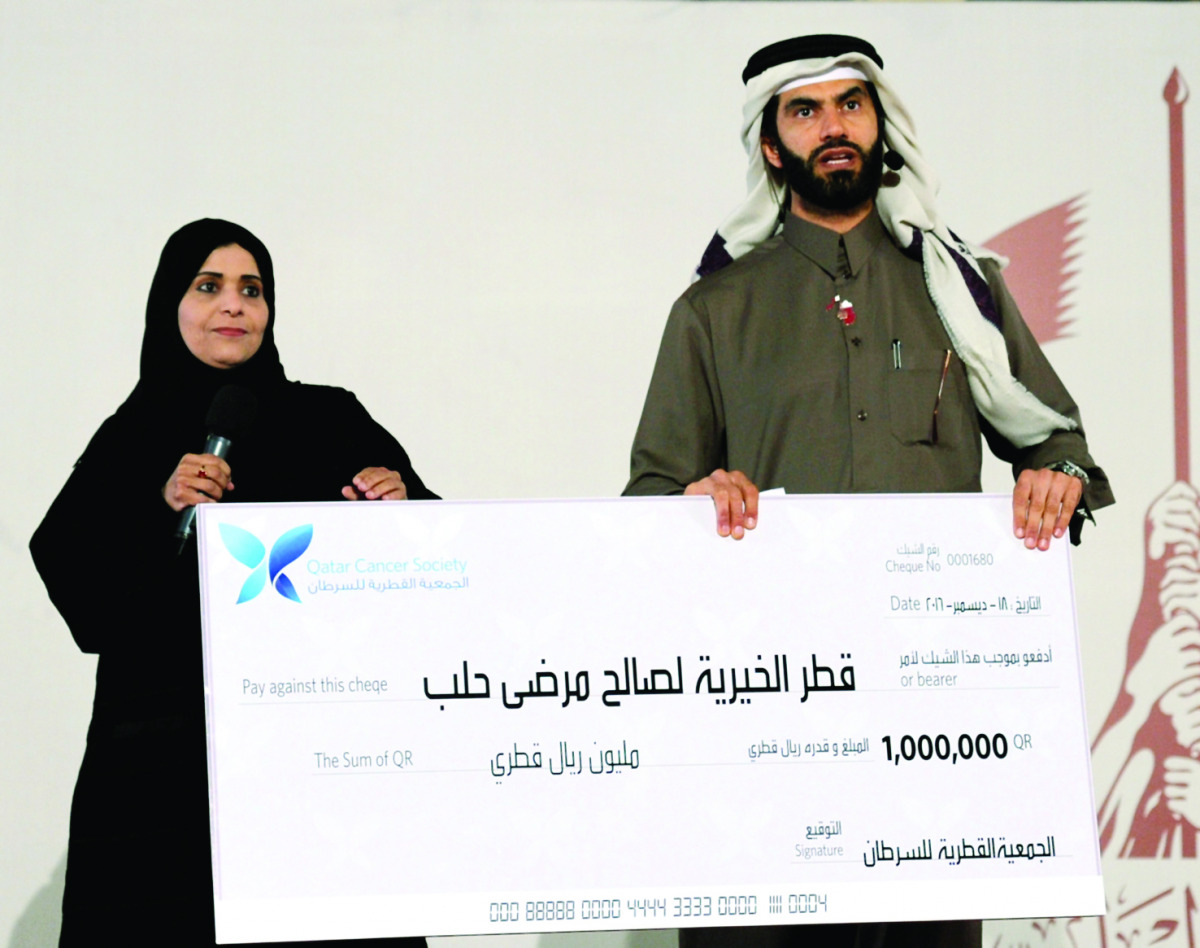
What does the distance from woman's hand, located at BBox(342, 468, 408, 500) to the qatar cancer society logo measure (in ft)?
0.74

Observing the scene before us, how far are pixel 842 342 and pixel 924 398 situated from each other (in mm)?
164

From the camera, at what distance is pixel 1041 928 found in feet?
12.0

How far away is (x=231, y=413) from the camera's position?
8.26ft

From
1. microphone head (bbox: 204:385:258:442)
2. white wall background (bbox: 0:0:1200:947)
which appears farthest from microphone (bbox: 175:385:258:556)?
white wall background (bbox: 0:0:1200:947)

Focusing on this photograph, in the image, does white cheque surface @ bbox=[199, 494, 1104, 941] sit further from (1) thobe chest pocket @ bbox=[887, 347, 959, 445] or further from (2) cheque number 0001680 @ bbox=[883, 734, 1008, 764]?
(1) thobe chest pocket @ bbox=[887, 347, 959, 445]

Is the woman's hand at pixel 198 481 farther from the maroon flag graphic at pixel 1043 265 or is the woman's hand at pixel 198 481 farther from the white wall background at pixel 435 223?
the maroon flag graphic at pixel 1043 265

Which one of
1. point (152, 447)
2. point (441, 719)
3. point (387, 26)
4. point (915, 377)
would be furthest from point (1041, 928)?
point (387, 26)

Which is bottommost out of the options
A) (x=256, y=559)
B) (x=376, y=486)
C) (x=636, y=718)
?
(x=636, y=718)

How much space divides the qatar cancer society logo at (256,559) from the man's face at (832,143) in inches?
42.0

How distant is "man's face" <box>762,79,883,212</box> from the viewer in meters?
2.65

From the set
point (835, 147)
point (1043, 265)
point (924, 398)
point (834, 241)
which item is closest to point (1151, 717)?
point (1043, 265)

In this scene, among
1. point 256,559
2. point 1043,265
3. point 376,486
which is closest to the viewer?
point 256,559

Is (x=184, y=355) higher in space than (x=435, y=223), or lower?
lower

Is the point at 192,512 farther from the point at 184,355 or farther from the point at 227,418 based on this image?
the point at 184,355
